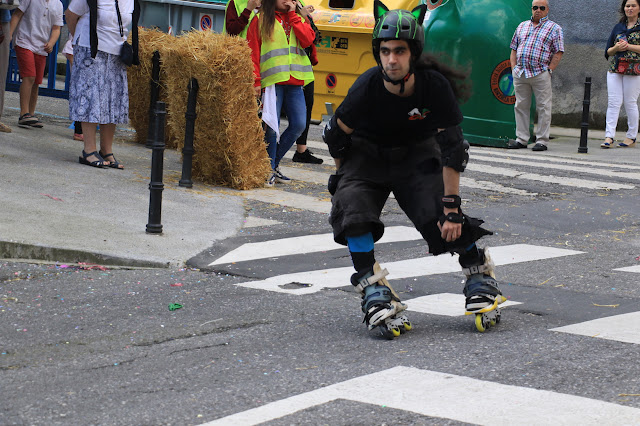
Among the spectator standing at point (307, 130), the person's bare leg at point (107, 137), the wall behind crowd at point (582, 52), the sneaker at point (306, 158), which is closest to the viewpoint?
the person's bare leg at point (107, 137)

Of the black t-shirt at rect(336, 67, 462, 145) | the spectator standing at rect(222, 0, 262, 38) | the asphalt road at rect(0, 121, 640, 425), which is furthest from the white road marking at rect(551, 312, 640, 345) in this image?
the spectator standing at rect(222, 0, 262, 38)

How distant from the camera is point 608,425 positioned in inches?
128

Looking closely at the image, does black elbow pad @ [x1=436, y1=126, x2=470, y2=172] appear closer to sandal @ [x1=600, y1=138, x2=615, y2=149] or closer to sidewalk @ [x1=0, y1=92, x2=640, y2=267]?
sidewalk @ [x1=0, y1=92, x2=640, y2=267]

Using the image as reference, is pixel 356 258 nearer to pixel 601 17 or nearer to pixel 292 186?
pixel 292 186

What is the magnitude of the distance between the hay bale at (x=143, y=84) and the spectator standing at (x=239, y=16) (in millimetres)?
1534

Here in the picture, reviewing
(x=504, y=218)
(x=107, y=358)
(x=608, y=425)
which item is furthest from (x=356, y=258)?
(x=504, y=218)

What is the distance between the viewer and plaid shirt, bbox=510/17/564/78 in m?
13.7

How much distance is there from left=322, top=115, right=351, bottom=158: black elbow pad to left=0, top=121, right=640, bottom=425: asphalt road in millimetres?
833

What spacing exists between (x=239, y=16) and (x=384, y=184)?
4701 mm

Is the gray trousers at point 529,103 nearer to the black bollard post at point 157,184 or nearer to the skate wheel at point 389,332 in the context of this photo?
the black bollard post at point 157,184

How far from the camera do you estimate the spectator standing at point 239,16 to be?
29.2ft

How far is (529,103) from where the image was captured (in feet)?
46.3

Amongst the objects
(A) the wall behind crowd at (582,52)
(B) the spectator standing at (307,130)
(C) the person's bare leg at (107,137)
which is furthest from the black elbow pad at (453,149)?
(A) the wall behind crowd at (582,52)

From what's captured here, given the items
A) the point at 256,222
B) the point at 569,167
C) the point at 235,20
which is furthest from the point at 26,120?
the point at 569,167
